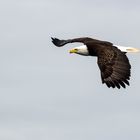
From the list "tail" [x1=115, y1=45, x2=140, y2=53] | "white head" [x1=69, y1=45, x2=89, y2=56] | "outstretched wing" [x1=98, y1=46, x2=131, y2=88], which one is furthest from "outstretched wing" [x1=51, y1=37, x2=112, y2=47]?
"outstretched wing" [x1=98, y1=46, x2=131, y2=88]

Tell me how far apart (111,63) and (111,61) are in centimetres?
9

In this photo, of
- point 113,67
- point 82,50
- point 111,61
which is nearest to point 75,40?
point 82,50

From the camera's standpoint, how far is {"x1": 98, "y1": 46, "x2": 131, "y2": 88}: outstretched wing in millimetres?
36250

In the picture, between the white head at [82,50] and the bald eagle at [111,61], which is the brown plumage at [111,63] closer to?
the bald eagle at [111,61]

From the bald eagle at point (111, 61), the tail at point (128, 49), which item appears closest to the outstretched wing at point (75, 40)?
the bald eagle at point (111, 61)

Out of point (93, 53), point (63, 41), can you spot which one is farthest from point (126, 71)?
point (63, 41)

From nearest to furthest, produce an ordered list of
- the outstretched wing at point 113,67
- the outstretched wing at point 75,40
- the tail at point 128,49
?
the outstretched wing at point 113,67 → the tail at point 128,49 → the outstretched wing at point 75,40

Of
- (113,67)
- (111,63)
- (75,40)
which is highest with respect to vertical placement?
(75,40)

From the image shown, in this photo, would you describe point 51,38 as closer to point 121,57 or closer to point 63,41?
point 63,41

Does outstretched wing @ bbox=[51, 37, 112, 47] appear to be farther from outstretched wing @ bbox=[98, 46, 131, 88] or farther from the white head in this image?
outstretched wing @ bbox=[98, 46, 131, 88]

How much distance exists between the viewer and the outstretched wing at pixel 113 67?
36.2 metres

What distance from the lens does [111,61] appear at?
37.3 meters

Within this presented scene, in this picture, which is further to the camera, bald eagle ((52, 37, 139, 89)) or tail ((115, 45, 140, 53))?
tail ((115, 45, 140, 53))

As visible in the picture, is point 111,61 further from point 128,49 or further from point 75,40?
point 75,40
